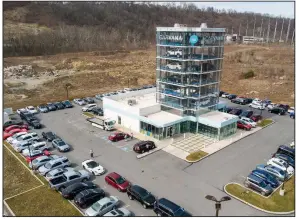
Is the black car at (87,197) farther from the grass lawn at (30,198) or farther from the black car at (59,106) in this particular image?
the black car at (59,106)

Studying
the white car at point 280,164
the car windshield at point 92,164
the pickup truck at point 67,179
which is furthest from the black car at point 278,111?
the pickup truck at point 67,179

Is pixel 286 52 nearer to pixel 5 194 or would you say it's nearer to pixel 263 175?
pixel 263 175

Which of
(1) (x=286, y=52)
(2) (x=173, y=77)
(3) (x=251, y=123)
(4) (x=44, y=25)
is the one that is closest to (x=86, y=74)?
(2) (x=173, y=77)

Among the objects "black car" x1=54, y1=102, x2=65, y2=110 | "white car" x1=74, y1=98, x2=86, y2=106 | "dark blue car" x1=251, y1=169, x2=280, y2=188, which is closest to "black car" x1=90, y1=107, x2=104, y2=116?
"white car" x1=74, y1=98, x2=86, y2=106

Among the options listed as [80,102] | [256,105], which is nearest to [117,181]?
[80,102]

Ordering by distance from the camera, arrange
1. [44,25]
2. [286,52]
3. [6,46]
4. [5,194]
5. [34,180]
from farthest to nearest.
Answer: [44,25] → [6,46] → [286,52] → [34,180] → [5,194]

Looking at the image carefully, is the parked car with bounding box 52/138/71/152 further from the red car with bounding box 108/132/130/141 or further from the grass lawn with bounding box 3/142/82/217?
the red car with bounding box 108/132/130/141
